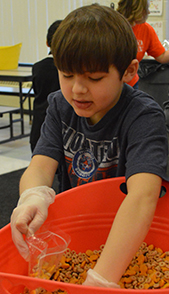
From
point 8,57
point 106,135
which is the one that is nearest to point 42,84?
Answer: point 106,135

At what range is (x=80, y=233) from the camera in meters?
0.88

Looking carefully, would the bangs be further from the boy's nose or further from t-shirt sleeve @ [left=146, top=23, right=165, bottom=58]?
t-shirt sleeve @ [left=146, top=23, right=165, bottom=58]

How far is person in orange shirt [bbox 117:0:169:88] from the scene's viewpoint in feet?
→ 5.90

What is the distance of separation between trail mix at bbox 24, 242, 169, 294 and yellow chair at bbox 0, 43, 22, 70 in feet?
12.4

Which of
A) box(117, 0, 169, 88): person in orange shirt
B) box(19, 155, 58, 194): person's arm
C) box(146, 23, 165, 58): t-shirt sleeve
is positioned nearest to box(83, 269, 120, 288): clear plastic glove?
box(19, 155, 58, 194): person's arm

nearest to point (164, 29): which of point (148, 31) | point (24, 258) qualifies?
point (148, 31)

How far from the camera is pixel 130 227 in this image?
2.04 ft

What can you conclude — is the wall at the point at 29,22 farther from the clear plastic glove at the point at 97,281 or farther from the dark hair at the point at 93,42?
the clear plastic glove at the point at 97,281

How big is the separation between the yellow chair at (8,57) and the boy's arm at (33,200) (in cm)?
364

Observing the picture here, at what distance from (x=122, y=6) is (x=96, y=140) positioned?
124 centimetres

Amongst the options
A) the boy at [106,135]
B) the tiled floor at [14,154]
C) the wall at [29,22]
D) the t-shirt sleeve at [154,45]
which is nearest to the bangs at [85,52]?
the boy at [106,135]

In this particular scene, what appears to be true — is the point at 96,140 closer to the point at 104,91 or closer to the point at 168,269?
the point at 104,91

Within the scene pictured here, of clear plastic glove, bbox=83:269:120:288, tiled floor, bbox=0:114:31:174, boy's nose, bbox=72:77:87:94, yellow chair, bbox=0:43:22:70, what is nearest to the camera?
clear plastic glove, bbox=83:269:120:288

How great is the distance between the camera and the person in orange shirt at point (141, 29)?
70.7 inches
